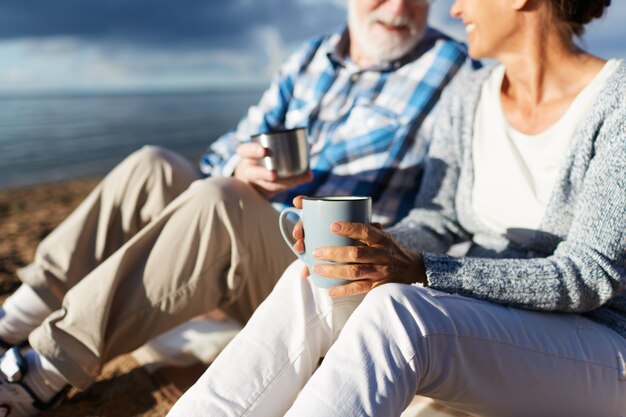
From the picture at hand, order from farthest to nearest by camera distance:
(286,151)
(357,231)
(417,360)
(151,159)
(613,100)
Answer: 1. (151,159)
2. (286,151)
3. (613,100)
4. (357,231)
5. (417,360)

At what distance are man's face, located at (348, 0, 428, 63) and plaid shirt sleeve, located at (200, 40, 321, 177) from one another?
1.17ft

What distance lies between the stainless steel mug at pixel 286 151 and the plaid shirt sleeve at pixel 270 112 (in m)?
0.83

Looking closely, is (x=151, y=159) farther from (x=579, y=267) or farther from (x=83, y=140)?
(x=83, y=140)

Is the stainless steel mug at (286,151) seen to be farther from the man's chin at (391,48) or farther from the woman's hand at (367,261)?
the man's chin at (391,48)

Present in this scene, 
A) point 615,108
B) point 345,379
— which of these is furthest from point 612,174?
point 345,379

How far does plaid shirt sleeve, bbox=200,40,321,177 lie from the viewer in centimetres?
281

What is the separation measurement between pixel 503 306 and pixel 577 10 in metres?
0.89

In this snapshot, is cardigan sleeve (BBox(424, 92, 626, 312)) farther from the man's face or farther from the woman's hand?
the man's face

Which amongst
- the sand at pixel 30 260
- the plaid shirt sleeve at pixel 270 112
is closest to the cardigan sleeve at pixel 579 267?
the sand at pixel 30 260

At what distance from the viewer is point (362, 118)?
2.55 metres

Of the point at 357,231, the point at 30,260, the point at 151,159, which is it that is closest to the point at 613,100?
the point at 357,231

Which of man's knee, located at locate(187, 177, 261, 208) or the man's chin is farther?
the man's chin

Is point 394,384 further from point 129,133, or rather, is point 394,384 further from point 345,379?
point 129,133

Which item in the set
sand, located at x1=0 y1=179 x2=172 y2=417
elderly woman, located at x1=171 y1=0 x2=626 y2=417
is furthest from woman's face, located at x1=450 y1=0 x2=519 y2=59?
sand, located at x1=0 y1=179 x2=172 y2=417
